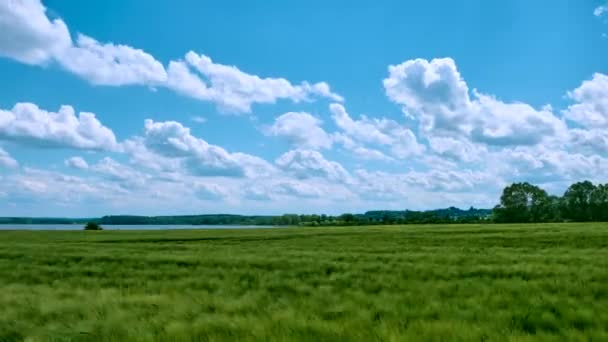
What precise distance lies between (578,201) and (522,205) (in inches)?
515

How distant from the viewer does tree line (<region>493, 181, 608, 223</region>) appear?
10412 centimetres

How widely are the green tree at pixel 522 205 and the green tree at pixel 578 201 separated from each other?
157 inches

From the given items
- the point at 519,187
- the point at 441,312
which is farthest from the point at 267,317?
the point at 519,187

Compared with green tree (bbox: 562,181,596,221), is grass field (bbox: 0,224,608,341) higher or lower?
lower

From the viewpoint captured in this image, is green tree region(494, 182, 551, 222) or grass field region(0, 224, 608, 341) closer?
grass field region(0, 224, 608, 341)

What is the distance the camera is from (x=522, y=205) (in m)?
106

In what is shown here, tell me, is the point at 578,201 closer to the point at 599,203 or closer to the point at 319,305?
the point at 599,203

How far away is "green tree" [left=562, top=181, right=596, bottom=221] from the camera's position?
105 metres

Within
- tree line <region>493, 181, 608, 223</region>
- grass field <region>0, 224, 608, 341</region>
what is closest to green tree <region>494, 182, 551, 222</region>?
tree line <region>493, 181, 608, 223</region>

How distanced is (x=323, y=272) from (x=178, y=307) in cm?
602

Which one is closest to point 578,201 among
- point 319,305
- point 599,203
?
point 599,203

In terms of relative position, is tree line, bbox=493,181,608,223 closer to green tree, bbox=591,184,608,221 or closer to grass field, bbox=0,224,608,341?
green tree, bbox=591,184,608,221

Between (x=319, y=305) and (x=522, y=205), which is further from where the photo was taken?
(x=522, y=205)

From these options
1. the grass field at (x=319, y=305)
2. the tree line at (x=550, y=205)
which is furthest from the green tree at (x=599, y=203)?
the grass field at (x=319, y=305)
